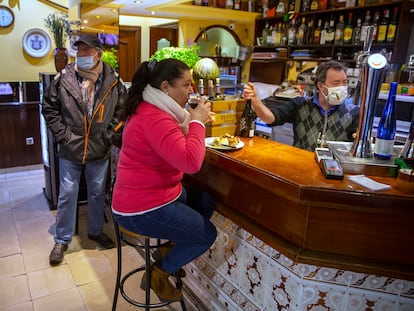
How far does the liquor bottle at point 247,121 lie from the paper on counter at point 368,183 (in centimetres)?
76

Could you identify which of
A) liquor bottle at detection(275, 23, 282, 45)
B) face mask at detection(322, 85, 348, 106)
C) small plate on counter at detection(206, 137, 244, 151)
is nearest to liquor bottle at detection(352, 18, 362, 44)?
liquor bottle at detection(275, 23, 282, 45)

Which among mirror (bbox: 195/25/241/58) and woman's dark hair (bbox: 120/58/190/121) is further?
mirror (bbox: 195/25/241/58)

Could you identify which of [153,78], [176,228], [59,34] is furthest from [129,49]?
[176,228]

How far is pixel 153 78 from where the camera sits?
163 cm

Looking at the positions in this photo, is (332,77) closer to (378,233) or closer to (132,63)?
(378,233)

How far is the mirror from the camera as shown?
21.2 ft

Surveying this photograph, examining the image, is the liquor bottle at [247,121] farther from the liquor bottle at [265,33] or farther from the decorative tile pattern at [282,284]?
the liquor bottle at [265,33]

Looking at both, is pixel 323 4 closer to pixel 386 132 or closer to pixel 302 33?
pixel 302 33

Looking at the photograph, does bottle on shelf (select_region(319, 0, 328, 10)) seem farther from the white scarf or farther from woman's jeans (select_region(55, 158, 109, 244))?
the white scarf

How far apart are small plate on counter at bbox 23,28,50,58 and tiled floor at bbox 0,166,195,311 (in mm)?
2202

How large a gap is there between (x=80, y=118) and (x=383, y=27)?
3496 mm

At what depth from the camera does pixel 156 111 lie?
5.03ft

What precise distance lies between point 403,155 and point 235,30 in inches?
213

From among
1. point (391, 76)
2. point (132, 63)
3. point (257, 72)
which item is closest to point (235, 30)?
point (257, 72)
